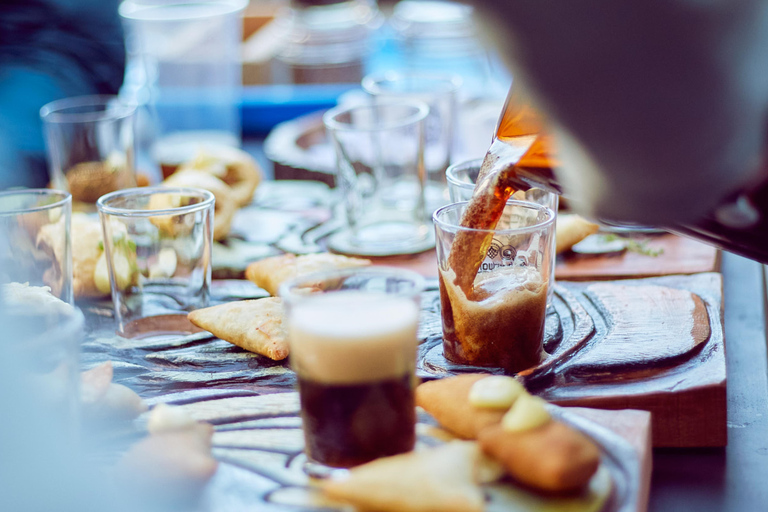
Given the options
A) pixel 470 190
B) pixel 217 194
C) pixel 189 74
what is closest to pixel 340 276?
pixel 470 190

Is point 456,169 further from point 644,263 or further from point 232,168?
point 232,168

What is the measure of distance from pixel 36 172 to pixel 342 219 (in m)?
0.80

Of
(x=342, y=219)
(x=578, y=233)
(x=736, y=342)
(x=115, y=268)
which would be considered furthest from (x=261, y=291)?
(x=736, y=342)

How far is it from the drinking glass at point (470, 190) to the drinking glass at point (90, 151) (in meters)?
0.68

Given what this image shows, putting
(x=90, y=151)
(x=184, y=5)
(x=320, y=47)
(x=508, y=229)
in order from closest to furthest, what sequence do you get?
1. (x=508, y=229)
2. (x=90, y=151)
3. (x=184, y=5)
4. (x=320, y=47)

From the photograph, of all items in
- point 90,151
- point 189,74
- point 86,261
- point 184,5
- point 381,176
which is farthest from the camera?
point 184,5

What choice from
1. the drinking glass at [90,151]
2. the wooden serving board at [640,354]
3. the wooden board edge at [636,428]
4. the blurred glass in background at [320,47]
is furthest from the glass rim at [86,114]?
the blurred glass in background at [320,47]

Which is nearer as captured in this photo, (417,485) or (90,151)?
(417,485)

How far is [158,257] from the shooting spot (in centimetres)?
110

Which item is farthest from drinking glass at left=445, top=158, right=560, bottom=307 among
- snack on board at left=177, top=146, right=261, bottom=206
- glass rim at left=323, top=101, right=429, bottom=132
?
snack on board at left=177, top=146, right=261, bottom=206

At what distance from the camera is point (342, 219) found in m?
1.53

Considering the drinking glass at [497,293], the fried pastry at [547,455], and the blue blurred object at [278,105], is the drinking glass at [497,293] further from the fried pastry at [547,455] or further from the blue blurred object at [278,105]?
the blue blurred object at [278,105]

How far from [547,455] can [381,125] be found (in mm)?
880

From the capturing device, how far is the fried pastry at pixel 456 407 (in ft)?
2.52
